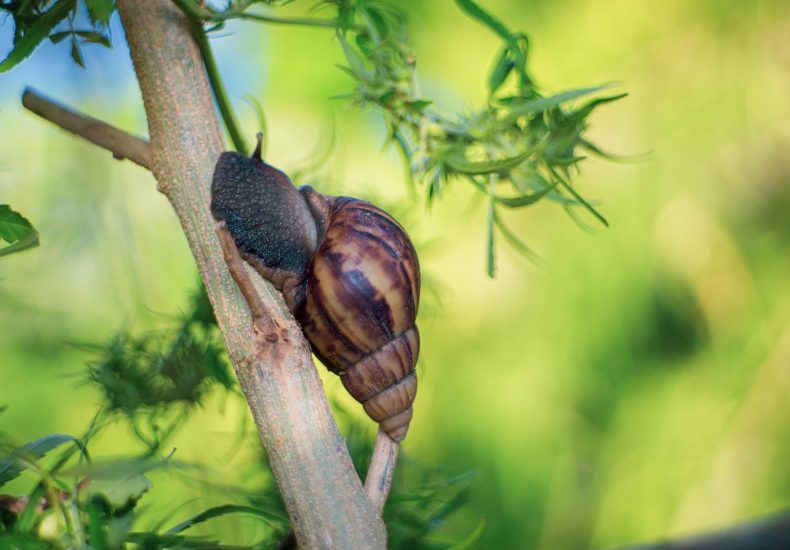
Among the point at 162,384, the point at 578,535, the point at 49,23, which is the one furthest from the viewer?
the point at 578,535

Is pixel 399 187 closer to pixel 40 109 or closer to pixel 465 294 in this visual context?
pixel 465 294

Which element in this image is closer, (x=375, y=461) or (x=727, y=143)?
(x=375, y=461)

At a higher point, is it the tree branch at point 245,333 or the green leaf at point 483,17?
the green leaf at point 483,17

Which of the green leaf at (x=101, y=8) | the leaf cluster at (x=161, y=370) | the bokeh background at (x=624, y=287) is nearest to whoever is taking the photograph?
the green leaf at (x=101, y=8)

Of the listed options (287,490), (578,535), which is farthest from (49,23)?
(578,535)

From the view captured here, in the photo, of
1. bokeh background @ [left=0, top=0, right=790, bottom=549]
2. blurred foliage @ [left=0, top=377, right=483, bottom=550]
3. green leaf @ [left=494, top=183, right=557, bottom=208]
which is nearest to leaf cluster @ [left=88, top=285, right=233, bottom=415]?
blurred foliage @ [left=0, top=377, right=483, bottom=550]

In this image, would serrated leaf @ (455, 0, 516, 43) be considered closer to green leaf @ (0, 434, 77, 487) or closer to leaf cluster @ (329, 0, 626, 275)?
leaf cluster @ (329, 0, 626, 275)

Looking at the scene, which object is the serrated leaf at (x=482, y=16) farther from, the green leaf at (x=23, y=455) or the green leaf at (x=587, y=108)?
the green leaf at (x=23, y=455)

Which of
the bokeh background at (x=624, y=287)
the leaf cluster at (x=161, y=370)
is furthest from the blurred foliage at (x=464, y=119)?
the bokeh background at (x=624, y=287)
